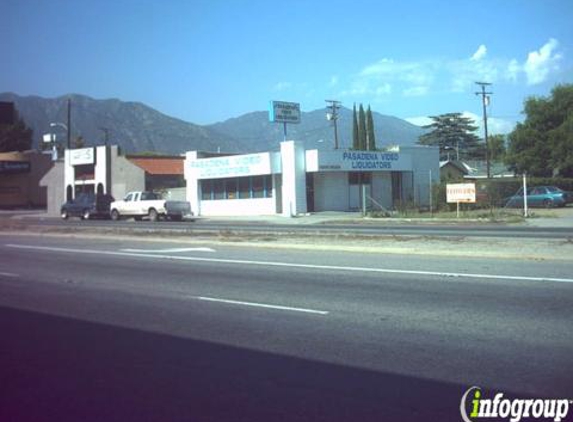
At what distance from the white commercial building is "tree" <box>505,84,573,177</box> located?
18648 millimetres

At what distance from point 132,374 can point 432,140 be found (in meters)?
109

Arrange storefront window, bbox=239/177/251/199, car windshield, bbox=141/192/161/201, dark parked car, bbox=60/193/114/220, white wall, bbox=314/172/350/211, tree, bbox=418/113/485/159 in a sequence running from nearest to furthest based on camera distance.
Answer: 1. car windshield, bbox=141/192/161/201
2. white wall, bbox=314/172/350/211
3. storefront window, bbox=239/177/251/199
4. dark parked car, bbox=60/193/114/220
5. tree, bbox=418/113/485/159

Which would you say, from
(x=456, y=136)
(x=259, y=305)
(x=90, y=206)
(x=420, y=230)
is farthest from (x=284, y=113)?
(x=456, y=136)

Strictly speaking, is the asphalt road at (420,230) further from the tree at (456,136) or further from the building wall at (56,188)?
the tree at (456,136)

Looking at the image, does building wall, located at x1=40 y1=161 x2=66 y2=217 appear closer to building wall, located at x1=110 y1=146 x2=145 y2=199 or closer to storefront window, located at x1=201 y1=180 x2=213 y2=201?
building wall, located at x1=110 y1=146 x2=145 y2=199

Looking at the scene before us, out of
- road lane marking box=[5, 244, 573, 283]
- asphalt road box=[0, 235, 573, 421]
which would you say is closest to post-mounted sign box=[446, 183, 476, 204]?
road lane marking box=[5, 244, 573, 283]

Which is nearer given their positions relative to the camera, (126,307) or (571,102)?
(126,307)

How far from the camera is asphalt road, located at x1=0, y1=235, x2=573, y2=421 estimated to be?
18.0 ft

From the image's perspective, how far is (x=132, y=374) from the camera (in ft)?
21.0

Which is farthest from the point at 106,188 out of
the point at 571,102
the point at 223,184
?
the point at 571,102

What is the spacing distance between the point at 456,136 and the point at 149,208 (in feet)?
260

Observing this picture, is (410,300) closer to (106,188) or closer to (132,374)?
(132,374)

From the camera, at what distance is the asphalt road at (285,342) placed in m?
5.48

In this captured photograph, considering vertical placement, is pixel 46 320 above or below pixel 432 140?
below
